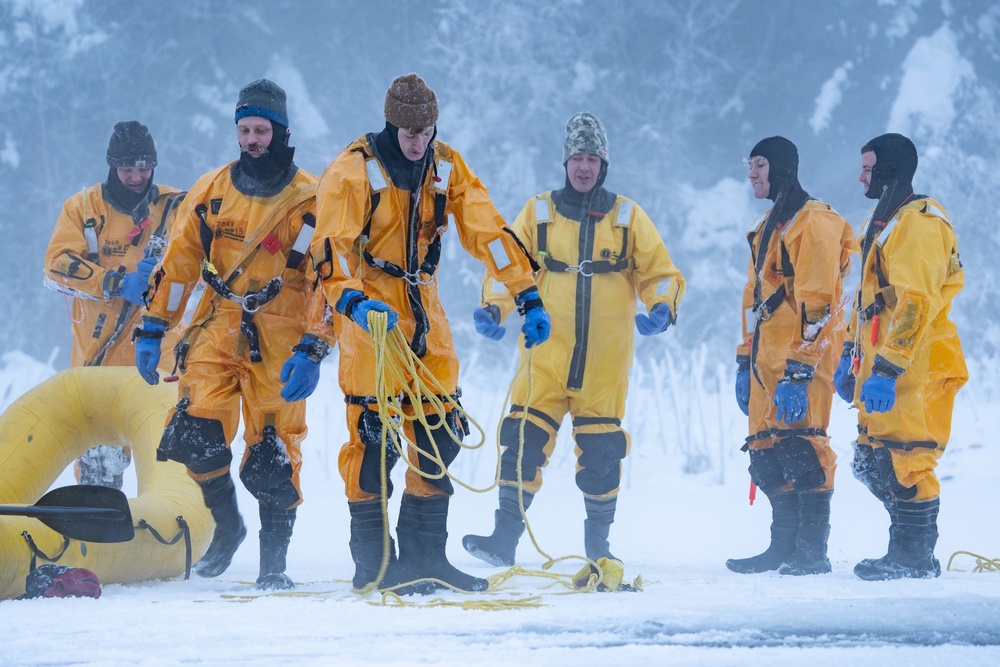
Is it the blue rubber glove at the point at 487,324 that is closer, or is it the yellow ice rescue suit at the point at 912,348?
the yellow ice rescue suit at the point at 912,348

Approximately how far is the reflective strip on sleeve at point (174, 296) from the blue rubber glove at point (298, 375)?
2.81 ft

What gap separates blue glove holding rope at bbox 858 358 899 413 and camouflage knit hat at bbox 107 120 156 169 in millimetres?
3683

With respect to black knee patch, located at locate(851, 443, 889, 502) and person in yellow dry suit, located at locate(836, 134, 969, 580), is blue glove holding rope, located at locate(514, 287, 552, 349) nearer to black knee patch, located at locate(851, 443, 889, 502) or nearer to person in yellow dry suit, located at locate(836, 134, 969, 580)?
person in yellow dry suit, located at locate(836, 134, 969, 580)

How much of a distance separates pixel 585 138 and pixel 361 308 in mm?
1954

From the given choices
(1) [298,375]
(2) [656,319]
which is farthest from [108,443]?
(2) [656,319]

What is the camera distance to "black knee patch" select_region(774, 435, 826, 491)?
173 inches

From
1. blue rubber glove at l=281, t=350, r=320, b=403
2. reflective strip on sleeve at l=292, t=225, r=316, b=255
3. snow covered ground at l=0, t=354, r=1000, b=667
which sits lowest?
snow covered ground at l=0, t=354, r=1000, b=667

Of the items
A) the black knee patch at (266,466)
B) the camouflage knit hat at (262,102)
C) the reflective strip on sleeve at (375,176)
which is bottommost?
the black knee patch at (266,466)

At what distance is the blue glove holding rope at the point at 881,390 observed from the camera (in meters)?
3.71

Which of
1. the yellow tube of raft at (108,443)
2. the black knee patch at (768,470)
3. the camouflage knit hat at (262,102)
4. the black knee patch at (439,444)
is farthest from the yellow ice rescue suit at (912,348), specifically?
the yellow tube of raft at (108,443)

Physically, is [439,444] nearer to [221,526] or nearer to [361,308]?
[361,308]

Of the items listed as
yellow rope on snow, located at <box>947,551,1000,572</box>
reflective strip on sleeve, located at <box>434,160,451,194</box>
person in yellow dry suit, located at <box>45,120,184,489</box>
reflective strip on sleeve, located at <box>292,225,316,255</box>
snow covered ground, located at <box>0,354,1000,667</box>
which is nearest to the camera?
snow covered ground, located at <box>0,354,1000,667</box>

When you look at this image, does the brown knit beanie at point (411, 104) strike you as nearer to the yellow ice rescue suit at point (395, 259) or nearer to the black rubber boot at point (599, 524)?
the yellow ice rescue suit at point (395, 259)

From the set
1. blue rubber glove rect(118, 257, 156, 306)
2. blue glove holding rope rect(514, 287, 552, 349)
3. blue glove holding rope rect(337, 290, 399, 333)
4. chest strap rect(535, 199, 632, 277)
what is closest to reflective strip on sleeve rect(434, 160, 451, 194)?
blue glove holding rope rect(514, 287, 552, 349)
